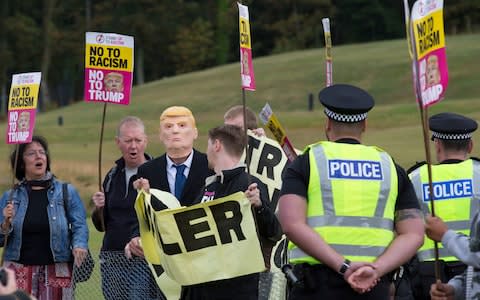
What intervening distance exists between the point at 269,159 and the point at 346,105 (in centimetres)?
306

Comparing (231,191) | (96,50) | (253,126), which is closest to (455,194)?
(231,191)

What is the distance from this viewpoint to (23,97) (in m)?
9.59

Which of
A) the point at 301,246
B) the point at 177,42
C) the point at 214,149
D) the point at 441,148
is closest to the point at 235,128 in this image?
the point at 214,149

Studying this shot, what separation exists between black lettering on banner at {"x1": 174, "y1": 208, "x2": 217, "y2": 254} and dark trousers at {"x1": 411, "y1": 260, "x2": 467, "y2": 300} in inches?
57.6

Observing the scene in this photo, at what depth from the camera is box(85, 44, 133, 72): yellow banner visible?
31.3ft

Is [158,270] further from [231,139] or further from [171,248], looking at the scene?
[231,139]

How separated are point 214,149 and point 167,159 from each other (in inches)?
55.9

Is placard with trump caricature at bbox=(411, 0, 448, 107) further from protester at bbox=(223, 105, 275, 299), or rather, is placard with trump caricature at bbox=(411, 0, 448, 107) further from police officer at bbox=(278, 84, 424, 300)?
protester at bbox=(223, 105, 275, 299)

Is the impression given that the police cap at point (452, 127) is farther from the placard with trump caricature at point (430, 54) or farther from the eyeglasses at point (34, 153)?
the eyeglasses at point (34, 153)

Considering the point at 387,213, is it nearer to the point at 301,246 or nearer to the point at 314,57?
the point at 301,246

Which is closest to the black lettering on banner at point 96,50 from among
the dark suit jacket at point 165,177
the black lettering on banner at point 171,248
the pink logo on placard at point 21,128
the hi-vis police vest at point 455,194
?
the pink logo on placard at point 21,128

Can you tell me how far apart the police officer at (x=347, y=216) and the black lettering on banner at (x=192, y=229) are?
1272mm

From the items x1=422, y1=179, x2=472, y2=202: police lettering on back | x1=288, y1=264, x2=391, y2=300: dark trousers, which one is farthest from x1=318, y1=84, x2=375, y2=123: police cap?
x1=422, y1=179, x2=472, y2=202: police lettering on back

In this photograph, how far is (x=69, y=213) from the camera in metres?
9.55
